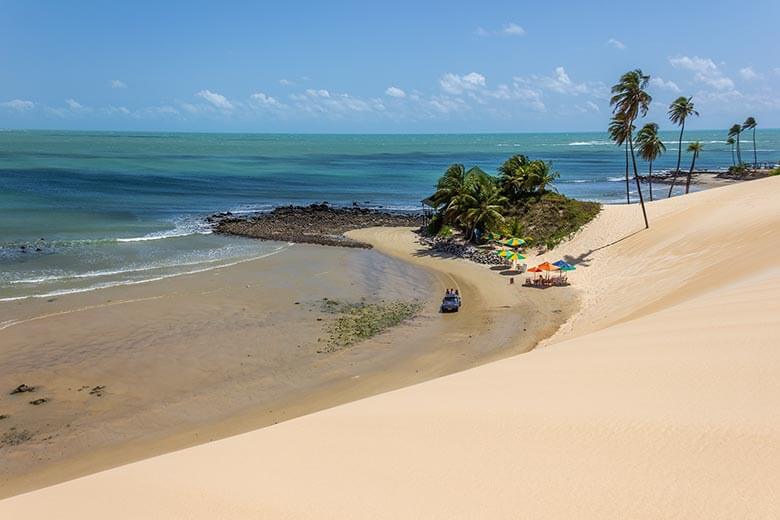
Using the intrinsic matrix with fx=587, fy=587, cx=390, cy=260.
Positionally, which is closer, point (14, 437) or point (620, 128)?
point (14, 437)

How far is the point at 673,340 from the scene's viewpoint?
35.6ft

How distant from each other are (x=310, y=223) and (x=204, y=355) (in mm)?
30675

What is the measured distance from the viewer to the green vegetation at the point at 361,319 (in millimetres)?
21547

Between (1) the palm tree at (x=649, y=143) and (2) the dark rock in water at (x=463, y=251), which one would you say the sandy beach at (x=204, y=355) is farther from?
(1) the palm tree at (x=649, y=143)

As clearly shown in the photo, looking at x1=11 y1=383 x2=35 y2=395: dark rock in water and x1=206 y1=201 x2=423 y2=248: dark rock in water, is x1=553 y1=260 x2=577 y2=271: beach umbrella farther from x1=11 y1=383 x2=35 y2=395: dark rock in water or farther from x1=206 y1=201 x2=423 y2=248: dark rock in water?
x1=11 y1=383 x2=35 y2=395: dark rock in water

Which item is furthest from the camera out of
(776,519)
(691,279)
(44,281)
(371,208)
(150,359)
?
(371,208)

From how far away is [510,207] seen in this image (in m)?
42.5

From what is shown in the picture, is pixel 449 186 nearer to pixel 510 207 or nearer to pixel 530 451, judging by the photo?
pixel 510 207

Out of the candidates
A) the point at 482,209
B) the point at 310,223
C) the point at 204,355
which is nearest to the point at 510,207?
the point at 482,209

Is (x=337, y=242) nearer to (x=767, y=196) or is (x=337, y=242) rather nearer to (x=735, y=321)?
(x=767, y=196)

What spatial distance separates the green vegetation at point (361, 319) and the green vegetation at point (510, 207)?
1411 centimetres

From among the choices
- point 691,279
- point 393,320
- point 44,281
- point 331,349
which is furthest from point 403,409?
point 44,281

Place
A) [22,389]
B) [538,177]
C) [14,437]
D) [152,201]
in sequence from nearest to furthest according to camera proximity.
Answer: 1. [14,437]
2. [22,389]
3. [538,177]
4. [152,201]

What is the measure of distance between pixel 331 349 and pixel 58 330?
10.3m
